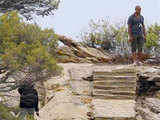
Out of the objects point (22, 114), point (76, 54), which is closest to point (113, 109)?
point (22, 114)

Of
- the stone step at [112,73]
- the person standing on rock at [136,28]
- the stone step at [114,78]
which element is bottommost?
the stone step at [114,78]

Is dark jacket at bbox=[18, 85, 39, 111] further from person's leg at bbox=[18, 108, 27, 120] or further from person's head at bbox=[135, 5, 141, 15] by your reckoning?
person's head at bbox=[135, 5, 141, 15]

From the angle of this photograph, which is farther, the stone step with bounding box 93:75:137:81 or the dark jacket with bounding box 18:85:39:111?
the stone step with bounding box 93:75:137:81

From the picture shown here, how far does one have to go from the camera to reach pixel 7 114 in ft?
22.1

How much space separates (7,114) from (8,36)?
1.32 metres

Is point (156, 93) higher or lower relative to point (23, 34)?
lower

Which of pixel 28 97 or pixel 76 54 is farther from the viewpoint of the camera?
pixel 76 54

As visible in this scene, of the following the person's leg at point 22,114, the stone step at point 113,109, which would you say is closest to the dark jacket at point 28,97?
the person's leg at point 22,114

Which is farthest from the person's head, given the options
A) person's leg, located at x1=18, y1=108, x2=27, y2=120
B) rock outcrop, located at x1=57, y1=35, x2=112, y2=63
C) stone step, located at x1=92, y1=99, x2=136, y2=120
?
person's leg, located at x1=18, y1=108, x2=27, y2=120

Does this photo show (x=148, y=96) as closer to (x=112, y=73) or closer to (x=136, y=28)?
(x=112, y=73)

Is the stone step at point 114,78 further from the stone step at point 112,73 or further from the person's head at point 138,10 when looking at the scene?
the person's head at point 138,10

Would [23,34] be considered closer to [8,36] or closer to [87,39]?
[8,36]

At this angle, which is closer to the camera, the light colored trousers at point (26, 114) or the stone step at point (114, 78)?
the light colored trousers at point (26, 114)

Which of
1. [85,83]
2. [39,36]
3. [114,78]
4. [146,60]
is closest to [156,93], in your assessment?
[114,78]
